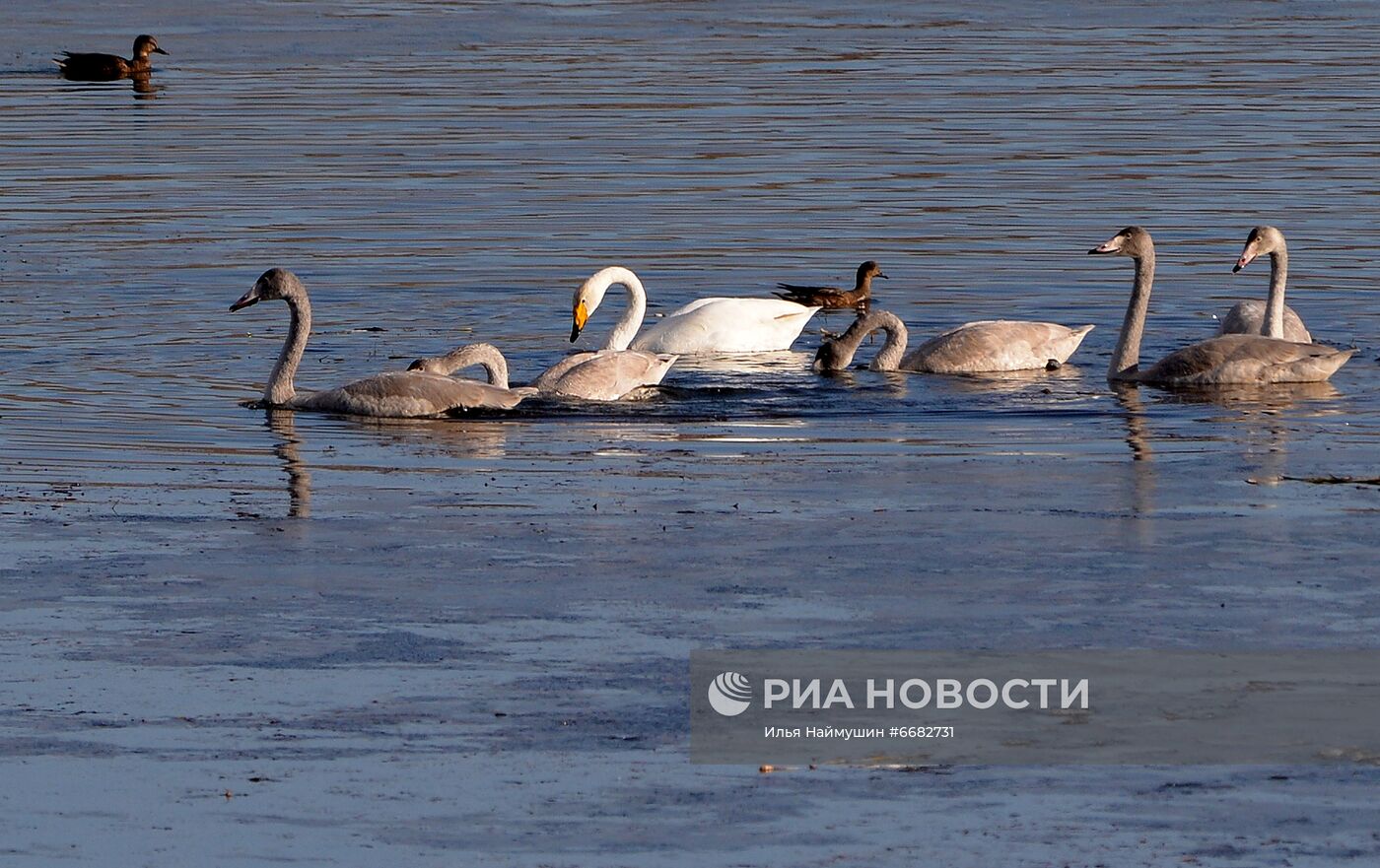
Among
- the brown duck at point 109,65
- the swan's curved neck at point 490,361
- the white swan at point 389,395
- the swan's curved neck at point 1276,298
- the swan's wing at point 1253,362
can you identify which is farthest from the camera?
the brown duck at point 109,65

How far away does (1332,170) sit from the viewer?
21.9m

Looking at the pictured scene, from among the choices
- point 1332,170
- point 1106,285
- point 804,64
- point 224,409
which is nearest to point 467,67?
point 804,64

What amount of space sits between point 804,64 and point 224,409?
66.7ft

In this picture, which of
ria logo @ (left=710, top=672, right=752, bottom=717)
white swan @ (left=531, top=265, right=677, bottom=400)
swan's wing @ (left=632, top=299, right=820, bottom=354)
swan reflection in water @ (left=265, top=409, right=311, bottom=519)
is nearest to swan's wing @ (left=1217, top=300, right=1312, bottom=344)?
swan's wing @ (left=632, top=299, right=820, bottom=354)

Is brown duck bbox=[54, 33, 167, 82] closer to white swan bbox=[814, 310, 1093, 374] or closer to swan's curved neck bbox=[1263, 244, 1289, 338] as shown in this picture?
white swan bbox=[814, 310, 1093, 374]

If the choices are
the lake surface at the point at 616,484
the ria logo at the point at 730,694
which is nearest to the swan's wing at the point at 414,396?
the lake surface at the point at 616,484

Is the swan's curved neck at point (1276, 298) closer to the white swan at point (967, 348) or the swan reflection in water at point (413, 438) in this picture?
the white swan at point (967, 348)

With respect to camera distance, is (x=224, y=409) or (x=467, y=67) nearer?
(x=224, y=409)

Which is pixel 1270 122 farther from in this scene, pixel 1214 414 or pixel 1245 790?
pixel 1245 790

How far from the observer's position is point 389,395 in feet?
39.9

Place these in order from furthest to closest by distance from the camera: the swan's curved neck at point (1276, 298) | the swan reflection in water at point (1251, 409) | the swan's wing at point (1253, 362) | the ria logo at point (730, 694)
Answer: the swan's curved neck at point (1276, 298) → the swan's wing at point (1253, 362) → the swan reflection in water at point (1251, 409) → the ria logo at point (730, 694)

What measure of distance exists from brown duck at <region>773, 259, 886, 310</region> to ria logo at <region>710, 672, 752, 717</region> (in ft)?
29.4


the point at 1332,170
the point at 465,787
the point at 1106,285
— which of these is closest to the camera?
the point at 465,787

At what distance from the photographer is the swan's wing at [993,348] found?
13.6 metres
